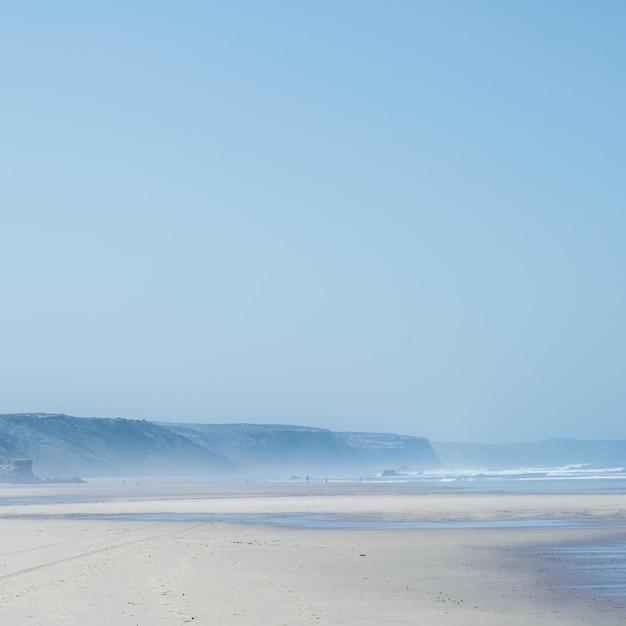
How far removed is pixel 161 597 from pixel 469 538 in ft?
41.9

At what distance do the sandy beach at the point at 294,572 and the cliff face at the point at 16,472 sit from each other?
6549 cm

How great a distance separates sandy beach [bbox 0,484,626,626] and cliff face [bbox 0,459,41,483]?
215 feet

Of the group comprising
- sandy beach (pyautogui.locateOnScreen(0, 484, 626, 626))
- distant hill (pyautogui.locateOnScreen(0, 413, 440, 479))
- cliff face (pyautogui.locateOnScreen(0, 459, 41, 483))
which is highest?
distant hill (pyautogui.locateOnScreen(0, 413, 440, 479))

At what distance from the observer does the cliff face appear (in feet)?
325

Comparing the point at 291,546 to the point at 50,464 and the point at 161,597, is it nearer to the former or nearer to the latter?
the point at 161,597

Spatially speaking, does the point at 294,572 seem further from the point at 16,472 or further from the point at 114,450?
the point at 114,450

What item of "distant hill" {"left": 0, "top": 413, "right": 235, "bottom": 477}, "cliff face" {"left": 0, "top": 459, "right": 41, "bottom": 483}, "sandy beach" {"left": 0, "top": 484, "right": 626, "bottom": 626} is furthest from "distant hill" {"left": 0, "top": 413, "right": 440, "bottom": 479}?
"sandy beach" {"left": 0, "top": 484, "right": 626, "bottom": 626}

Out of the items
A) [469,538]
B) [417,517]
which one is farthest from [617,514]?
[469,538]

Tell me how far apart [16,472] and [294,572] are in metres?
86.0

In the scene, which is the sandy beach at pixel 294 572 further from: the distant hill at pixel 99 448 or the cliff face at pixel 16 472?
the distant hill at pixel 99 448

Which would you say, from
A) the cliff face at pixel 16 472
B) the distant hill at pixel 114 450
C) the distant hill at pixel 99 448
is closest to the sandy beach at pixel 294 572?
the cliff face at pixel 16 472

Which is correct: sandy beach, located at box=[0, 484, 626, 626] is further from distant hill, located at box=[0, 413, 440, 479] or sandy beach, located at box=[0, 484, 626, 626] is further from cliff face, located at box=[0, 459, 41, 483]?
distant hill, located at box=[0, 413, 440, 479]

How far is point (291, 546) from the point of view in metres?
25.3

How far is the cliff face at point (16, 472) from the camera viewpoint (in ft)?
325
